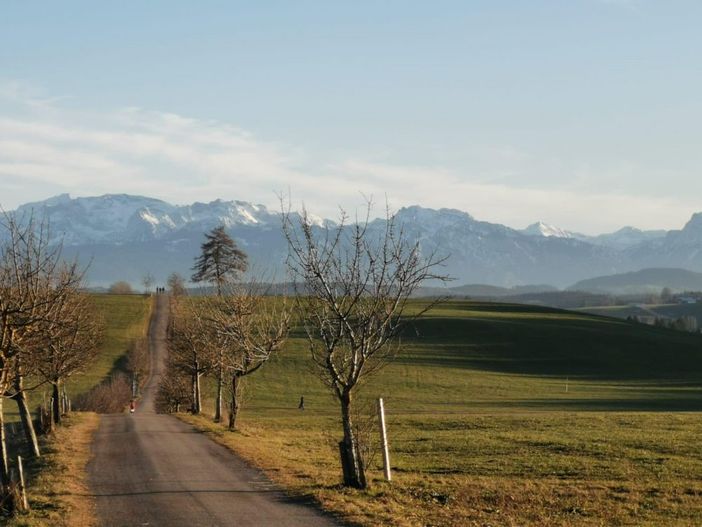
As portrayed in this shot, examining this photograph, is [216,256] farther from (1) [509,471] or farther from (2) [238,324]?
(1) [509,471]

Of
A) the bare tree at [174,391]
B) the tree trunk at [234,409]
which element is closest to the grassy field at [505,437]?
the tree trunk at [234,409]

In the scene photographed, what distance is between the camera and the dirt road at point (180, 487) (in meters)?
19.5

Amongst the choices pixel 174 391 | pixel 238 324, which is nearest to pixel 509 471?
pixel 238 324

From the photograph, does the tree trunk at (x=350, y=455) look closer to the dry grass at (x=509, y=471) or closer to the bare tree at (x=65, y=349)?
the dry grass at (x=509, y=471)

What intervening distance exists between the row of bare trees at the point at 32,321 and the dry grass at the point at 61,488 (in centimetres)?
101

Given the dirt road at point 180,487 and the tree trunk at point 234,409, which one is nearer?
the dirt road at point 180,487

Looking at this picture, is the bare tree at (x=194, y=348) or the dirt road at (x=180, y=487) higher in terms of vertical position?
the bare tree at (x=194, y=348)

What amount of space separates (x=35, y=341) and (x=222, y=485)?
44.0ft

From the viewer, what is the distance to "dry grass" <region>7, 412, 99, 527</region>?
19453mm

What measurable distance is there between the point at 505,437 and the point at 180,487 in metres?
21.2

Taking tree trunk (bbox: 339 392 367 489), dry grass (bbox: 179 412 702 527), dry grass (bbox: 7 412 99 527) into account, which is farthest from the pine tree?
tree trunk (bbox: 339 392 367 489)

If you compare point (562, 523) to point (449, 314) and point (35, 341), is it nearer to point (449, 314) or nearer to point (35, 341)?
point (35, 341)

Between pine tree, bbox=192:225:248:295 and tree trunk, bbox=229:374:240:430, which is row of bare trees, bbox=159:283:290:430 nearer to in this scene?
tree trunk, bbox=229:374:240:430

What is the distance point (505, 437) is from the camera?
40.8 m
